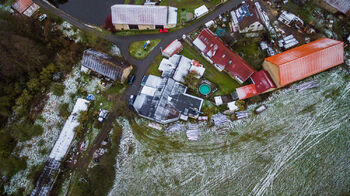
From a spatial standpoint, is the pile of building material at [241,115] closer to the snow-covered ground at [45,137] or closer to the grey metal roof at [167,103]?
the grey metal roof at [167,103]

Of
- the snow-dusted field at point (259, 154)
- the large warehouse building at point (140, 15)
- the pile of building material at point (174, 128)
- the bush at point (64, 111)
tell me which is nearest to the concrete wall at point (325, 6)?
the snow-dusted field at point (259, 154)

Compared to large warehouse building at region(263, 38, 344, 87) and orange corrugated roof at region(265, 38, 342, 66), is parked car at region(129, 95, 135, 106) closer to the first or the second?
large warehouse building at region(263, 38, 344, 87)

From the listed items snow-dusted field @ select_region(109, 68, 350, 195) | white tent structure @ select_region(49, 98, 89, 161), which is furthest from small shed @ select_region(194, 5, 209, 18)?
white tent structure @ select_region(49, 98, 89, 161)

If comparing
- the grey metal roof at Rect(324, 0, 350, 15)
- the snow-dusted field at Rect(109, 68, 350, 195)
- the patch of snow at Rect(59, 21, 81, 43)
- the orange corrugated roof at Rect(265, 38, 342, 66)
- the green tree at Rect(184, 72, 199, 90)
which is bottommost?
the snow-dusted field at Rect(109, 68, 350, 195)

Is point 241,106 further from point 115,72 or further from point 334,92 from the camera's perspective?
point 115,72

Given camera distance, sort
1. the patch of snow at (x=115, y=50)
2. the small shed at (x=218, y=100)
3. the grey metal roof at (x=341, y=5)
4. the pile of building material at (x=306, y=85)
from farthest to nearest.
→ the patch of snow at (x=115, y=50), the grey metal roof at (x=341, y=5), the pile of building material at (x=306, y=85), the small shed at (x=218, y=100)

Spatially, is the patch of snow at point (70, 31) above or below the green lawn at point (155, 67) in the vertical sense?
above

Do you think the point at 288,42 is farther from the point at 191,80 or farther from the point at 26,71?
the point at 26,71
